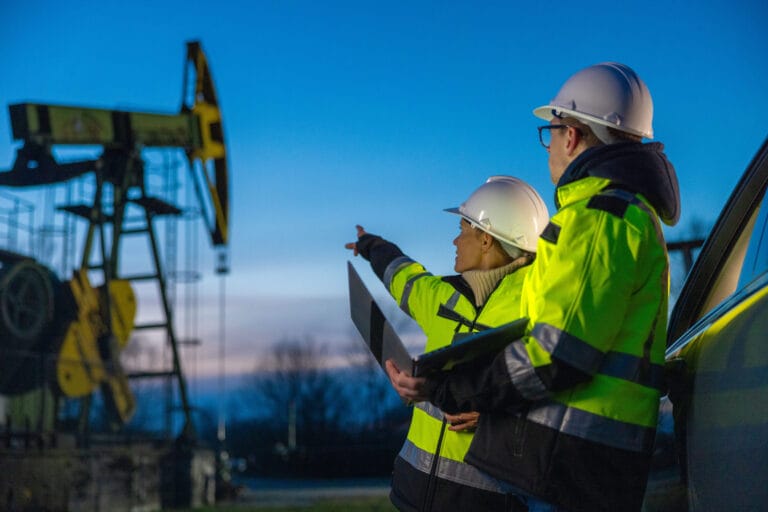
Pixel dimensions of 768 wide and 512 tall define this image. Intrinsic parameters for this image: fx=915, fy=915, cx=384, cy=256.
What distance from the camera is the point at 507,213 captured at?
3230 millimetres

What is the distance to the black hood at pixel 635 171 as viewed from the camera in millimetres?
2076

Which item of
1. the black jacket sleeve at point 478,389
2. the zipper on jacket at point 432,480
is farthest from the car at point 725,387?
the zipper on jacket at point 432,480

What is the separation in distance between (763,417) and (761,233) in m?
0.71

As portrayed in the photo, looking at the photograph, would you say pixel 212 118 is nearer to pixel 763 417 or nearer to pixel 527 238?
pixel 527 238

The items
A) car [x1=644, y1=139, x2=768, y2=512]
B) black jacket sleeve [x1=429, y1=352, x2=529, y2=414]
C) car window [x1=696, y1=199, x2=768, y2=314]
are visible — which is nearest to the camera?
car [x1=644, y1=139, x2=768, y2=512]

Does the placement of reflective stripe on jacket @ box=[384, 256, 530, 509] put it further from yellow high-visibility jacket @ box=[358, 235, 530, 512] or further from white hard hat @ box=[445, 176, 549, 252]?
white hard hat @ box=[445, 176, 549, 252]

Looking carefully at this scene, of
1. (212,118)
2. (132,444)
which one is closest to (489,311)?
(132,444)

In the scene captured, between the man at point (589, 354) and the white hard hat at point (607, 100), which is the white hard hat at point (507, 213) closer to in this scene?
the white hard hat at point (607, 100)

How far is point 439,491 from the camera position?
282 centimetres

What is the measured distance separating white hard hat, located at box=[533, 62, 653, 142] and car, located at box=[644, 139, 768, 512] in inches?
12.3

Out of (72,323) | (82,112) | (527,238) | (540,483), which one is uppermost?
(82,112)

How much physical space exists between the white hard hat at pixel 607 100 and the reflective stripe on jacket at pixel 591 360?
30cm

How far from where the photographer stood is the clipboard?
211 centimetres

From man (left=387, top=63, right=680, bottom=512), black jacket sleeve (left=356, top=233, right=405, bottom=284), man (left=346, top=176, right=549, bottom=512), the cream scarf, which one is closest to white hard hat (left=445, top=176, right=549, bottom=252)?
man (left=346, top=176, right=549, bottom=512)
